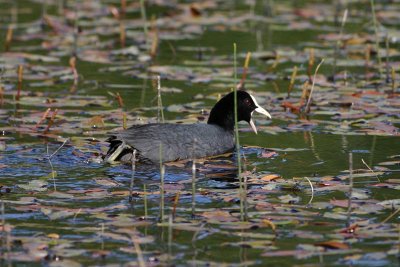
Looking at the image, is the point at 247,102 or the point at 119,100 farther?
the point at 119,100

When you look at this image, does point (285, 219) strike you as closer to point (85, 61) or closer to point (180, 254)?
point (180, 254)

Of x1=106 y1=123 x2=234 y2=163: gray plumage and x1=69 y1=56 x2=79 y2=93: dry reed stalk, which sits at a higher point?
x1=69 y1=56 x2=79 y2=93: dry reed stalk

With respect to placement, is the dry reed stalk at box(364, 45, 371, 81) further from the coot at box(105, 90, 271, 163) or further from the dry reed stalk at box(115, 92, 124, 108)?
the dry reed stalk at box(115, 92, 124, 108)

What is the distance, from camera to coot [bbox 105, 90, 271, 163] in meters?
9.48

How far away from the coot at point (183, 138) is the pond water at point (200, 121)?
0.18m

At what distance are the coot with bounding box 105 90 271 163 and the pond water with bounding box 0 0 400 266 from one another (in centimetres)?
18

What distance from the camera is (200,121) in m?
11.2

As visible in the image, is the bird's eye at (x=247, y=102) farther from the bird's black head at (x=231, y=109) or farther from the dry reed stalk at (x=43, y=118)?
the dry reed stalk at (x=43, y=118)

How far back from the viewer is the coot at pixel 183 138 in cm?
948

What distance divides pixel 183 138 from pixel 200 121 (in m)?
1.48

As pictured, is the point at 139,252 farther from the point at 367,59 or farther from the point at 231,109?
the point at 367,59

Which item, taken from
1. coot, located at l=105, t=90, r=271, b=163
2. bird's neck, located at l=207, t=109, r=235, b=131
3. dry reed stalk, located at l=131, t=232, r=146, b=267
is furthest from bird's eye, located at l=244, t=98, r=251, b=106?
dry reed stalk, located at l=131, t=232, r=146, b=267

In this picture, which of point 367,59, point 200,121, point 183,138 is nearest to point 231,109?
point 200,121

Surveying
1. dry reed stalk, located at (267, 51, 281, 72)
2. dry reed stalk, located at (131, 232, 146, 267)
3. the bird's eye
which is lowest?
dry reed stalk, located at (131, 232, 146, 267)
